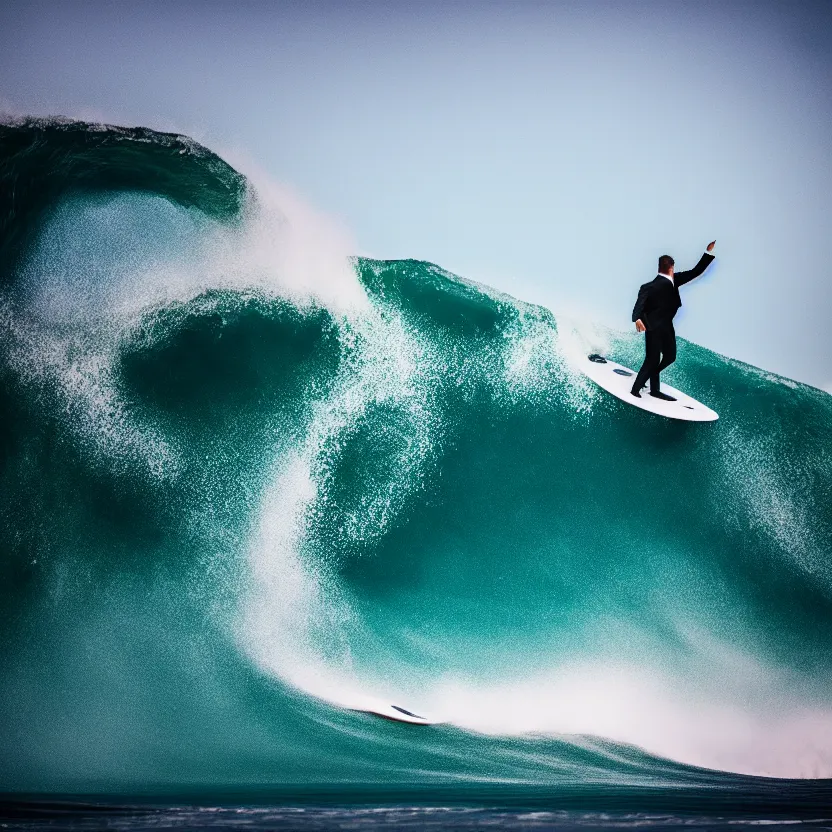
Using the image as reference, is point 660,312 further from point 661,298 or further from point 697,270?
point 697,270

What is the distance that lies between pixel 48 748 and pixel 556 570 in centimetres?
226

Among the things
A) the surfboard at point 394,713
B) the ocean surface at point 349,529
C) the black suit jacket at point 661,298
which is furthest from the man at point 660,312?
the surfboard at point 394,713

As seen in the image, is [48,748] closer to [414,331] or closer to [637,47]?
[414,331]

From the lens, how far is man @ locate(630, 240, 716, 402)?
116 inches

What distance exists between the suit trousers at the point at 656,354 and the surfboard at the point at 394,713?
166cm

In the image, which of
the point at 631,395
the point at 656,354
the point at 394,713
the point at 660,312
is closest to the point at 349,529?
the point at 394,713

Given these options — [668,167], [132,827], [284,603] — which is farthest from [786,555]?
[132,827]

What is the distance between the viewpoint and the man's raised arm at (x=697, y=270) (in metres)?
2.94

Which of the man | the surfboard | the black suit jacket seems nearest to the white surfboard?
the man

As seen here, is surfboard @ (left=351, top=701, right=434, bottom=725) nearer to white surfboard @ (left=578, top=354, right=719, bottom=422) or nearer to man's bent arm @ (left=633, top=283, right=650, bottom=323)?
white surfboard @ (left=578, top=354, right=719, bottom=422)

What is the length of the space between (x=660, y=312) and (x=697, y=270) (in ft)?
0.74

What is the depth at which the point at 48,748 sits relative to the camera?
2.99 meters

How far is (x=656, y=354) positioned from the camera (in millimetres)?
→ 2977

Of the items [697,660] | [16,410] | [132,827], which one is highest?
[16,410]
